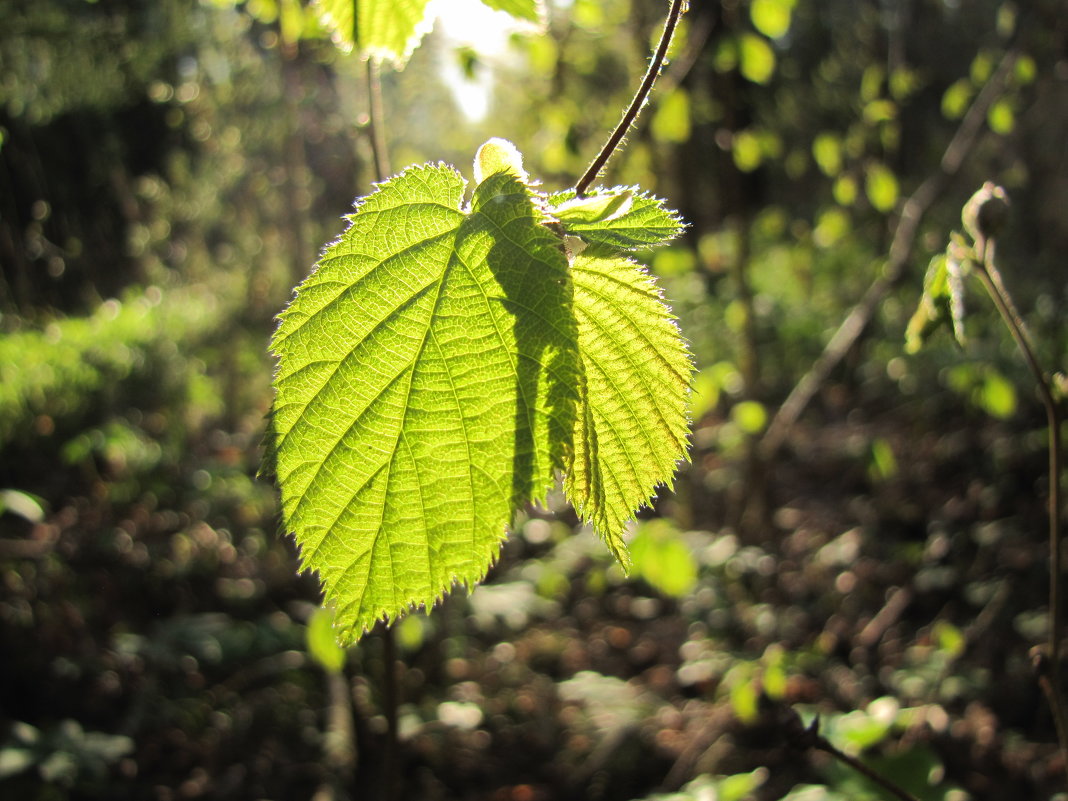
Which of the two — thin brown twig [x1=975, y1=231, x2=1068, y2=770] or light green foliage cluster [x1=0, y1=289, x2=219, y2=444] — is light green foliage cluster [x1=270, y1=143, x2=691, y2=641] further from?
light green foliage cluster [x1=0, y1=289, x2=219, y2=444]

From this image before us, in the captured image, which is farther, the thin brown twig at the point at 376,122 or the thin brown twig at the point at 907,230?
the thin brown twig at the point at 907,230

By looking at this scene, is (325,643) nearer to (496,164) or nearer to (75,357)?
(496,164)

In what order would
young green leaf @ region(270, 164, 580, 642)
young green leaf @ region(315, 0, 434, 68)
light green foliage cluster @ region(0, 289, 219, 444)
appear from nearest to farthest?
young green leaf @ region(270, 164, 580, 642), young green leaf @ region(315, 0, 434, 68), light green foliage cluster @ region(0, 289, 219, 444)

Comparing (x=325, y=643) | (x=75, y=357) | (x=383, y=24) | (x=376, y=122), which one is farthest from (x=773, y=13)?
(x=75, y=357)

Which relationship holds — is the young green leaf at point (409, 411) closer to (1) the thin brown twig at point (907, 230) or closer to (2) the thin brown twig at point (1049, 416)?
(2) the thin brown twig at point (1049, 416)

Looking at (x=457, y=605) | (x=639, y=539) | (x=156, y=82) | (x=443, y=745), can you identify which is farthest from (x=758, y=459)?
(x=156, y=82)

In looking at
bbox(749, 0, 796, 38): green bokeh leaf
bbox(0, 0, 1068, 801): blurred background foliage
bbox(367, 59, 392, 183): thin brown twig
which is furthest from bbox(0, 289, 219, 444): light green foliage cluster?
bbox(749, 0, 796, 38): green bokeh leaf

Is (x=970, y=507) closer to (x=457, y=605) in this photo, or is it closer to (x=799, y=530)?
(x=799, y=530)

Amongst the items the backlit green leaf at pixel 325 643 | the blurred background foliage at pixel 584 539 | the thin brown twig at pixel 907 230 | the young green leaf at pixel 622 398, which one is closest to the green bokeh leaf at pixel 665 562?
the blurred background foliage at pixel 584 539
